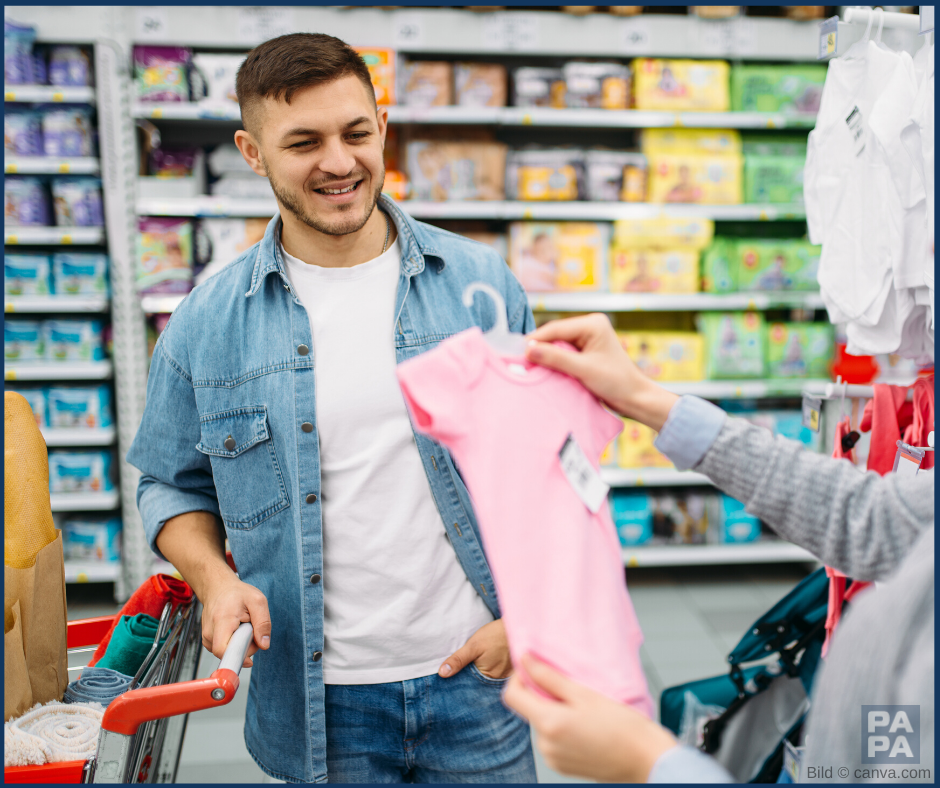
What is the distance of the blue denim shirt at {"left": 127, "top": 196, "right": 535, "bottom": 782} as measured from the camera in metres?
1.20

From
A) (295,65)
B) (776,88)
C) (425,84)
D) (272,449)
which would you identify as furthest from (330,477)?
(776,88)

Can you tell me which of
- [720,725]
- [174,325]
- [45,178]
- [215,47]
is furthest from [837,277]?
[45,178]

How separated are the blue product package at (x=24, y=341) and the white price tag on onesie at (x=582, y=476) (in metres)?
3.21

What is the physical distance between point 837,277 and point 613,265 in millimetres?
1617

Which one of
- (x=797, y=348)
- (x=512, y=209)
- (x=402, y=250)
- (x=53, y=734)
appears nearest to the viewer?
(x=53, y=734)

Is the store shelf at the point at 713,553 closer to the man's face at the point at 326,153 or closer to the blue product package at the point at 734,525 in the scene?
the blue product package at the point at 734,525

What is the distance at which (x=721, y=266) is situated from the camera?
135 inches

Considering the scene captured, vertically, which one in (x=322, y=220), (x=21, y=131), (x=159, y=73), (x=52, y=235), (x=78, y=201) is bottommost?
(x=322, y=220)

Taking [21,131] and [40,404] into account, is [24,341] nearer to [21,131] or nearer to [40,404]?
[40,404]

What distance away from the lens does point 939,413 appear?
4.31ft

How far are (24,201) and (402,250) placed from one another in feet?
8.86

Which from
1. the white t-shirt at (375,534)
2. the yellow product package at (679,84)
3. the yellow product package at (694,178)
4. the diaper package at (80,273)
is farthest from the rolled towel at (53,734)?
the yellow product package at (679,84)

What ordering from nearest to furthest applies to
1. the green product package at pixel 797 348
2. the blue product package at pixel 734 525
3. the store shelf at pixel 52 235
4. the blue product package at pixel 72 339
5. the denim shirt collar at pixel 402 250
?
the denim shirt collar at pixel 402 250, the store shelf at pixel 52 235, the blue product package at pixel 72 339, the green product package at pixel 797 348, the blue product package at pixel 734 525

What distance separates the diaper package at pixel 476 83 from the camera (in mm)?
3281
